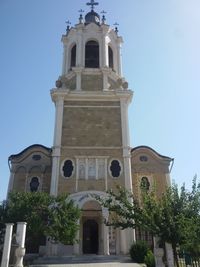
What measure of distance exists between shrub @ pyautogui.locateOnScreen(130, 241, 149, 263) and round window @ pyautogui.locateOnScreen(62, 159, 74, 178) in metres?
7.11

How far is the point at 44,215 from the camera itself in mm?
16828

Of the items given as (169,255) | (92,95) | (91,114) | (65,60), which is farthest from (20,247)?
(65,60)

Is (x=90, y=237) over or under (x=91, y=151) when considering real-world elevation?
under

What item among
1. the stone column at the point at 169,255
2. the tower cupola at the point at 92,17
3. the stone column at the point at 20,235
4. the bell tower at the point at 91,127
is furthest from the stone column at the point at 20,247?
the tower cupola at the point at 92,17

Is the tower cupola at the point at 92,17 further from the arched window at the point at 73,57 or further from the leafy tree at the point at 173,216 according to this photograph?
the leafy tree at the point at 173,216

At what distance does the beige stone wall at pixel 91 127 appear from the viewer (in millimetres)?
23188

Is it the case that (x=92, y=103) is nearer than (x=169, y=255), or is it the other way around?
(x=169, y=255)

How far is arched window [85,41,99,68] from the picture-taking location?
2788 centimetres

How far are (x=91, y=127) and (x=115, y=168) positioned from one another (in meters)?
3.84

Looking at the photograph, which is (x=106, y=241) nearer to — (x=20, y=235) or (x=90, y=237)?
(x=90, y=237)

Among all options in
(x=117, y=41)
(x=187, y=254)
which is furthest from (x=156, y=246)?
(x=117, y=41)

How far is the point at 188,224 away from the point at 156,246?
8.45 ft

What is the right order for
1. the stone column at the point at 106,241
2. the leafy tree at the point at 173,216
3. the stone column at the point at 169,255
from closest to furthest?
the leafy tree at the point at 173,216
the stone column at the point at 169,255
the stone column at the point at 106,241

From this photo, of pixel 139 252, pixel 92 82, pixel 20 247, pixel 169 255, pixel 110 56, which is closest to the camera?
pixel 169 255
